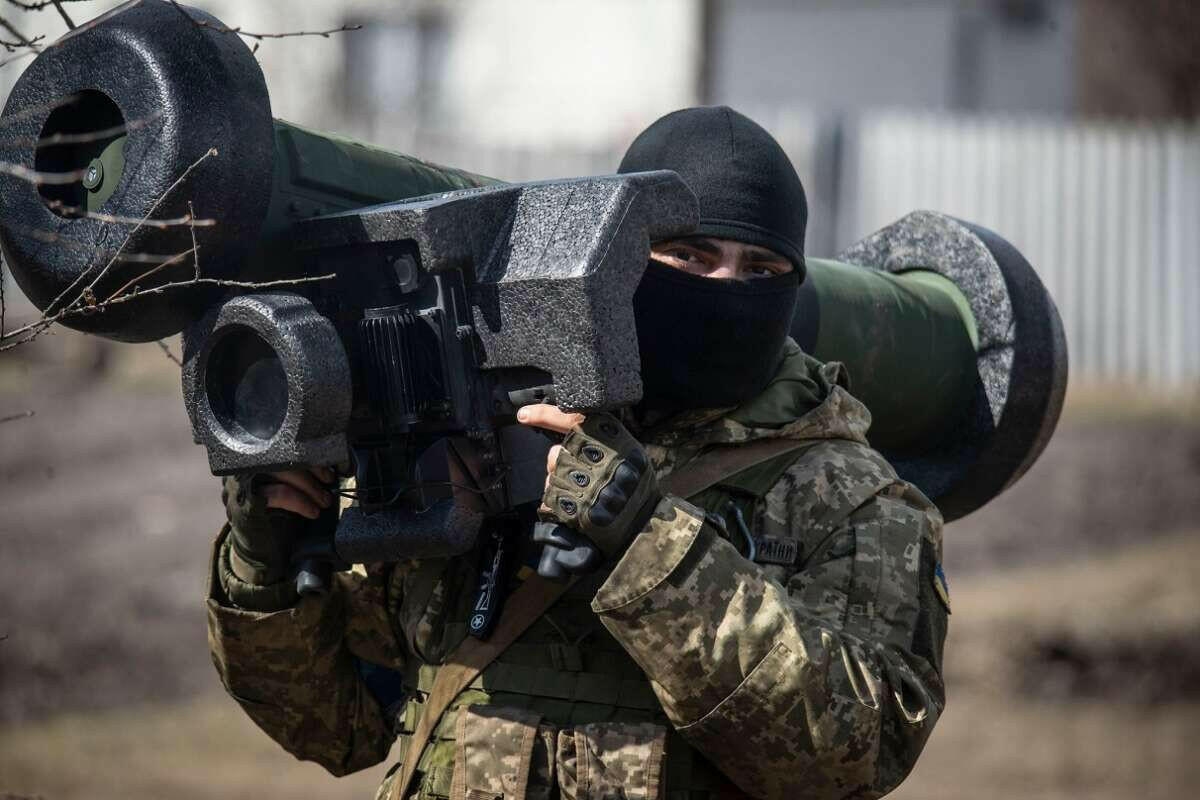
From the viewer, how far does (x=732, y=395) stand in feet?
10.1

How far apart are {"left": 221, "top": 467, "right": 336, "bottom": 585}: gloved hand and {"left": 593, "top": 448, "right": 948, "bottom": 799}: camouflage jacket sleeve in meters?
0.63

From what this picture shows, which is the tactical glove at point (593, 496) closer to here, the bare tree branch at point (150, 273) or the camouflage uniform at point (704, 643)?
the camouflage uniform at point (704, 643)

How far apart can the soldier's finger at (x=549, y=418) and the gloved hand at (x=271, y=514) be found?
48 cm

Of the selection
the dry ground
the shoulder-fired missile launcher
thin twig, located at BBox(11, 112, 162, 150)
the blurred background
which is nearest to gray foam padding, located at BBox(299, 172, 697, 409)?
the shoulder-fired missile launcher

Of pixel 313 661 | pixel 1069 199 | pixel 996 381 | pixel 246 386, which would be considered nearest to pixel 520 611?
pixel 313 661

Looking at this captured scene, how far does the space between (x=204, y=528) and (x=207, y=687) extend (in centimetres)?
168

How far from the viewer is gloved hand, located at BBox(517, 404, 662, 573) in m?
2.67

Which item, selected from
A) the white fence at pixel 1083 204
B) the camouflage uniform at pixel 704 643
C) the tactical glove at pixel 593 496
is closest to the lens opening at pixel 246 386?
the tactical glove at pixel 593 496

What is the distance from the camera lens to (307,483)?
3.06 metres

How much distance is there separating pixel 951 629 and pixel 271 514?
634 cm

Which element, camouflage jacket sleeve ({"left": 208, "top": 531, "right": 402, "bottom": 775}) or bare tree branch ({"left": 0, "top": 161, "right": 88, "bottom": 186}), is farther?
camouflage jacket sleeve ({"left": 208, "top": 531, "right": 402, "bottom": 775})

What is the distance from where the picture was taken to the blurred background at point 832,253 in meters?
8.33

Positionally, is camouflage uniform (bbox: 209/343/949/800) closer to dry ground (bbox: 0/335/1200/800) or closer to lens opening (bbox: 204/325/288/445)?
lens opening (bbox: 204/325/288/445)

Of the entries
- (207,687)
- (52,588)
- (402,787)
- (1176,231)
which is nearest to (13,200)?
(402,787)
